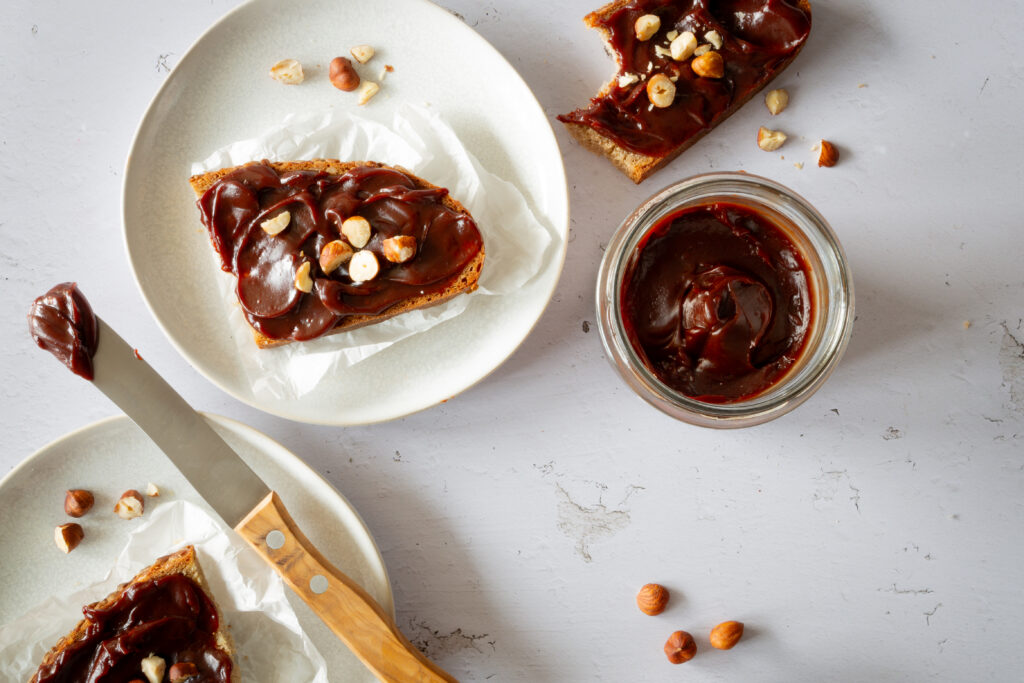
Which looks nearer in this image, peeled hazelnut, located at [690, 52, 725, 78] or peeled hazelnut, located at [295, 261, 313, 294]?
peeled hazelnut, located at [295, 261, 313, 294]

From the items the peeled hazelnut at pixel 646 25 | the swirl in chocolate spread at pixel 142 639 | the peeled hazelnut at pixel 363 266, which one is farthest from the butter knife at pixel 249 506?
the peeled hazelnut at pixel 646 25

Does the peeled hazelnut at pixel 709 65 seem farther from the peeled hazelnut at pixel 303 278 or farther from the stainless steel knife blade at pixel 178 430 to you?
the stainless steel knife blade at pixel 178 430

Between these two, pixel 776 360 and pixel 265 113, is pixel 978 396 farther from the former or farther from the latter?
pixel 265 113

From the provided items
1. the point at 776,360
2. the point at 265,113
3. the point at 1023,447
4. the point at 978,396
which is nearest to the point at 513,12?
the point at 265,113

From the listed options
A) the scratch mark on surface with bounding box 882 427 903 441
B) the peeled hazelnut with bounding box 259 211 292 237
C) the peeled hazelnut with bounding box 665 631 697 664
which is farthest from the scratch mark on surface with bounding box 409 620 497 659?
the scratch mark on surface with bounding box 882 427 903 441

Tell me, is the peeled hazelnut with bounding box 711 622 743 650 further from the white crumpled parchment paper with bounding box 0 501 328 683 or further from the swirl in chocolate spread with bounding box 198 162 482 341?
the swirl in chocolate spread with bounding box 198 162 482 341

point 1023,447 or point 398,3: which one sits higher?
point 398,3

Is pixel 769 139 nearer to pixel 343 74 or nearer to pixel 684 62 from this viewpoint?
pixel 684 62
